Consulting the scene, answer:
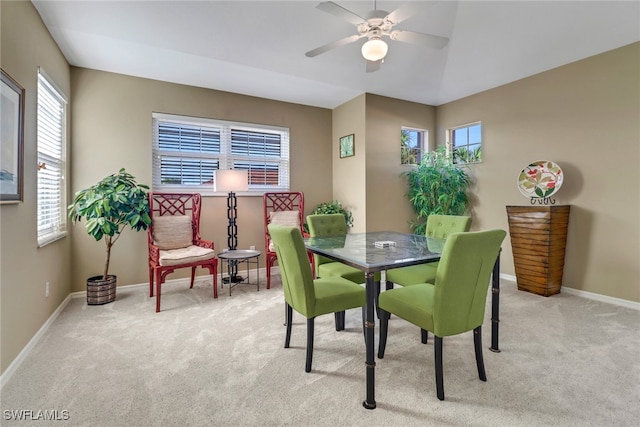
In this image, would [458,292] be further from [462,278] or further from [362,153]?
[362,153]

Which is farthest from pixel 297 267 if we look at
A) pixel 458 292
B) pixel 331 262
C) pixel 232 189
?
pixel 232 189

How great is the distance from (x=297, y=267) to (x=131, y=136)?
3186 mm

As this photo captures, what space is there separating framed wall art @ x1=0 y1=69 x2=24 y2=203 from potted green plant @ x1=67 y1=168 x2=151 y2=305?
97 centimetres

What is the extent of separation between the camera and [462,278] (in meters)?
1.67

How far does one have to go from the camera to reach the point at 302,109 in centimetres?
498

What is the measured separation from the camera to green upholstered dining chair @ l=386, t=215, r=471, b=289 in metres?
2.58

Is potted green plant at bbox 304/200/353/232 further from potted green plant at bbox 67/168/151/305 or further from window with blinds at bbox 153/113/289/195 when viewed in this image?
potted green plant at bbox 67/168/151/305

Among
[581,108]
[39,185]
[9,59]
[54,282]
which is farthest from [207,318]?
[581,108]

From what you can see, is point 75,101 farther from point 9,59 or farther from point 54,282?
point 54,282

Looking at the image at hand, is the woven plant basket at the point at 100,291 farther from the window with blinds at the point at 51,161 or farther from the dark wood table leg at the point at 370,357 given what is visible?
the dark wood table leg at the point at 370,357

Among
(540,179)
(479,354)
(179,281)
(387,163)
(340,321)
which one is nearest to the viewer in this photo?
(479,354)

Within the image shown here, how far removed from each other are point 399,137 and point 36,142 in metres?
4.36

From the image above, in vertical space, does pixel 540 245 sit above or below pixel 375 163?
below

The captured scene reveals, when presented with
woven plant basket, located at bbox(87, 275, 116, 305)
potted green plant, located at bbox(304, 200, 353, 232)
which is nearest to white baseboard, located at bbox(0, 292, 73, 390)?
woven plant basket, located at bbox(87, 275, 116, 305)
